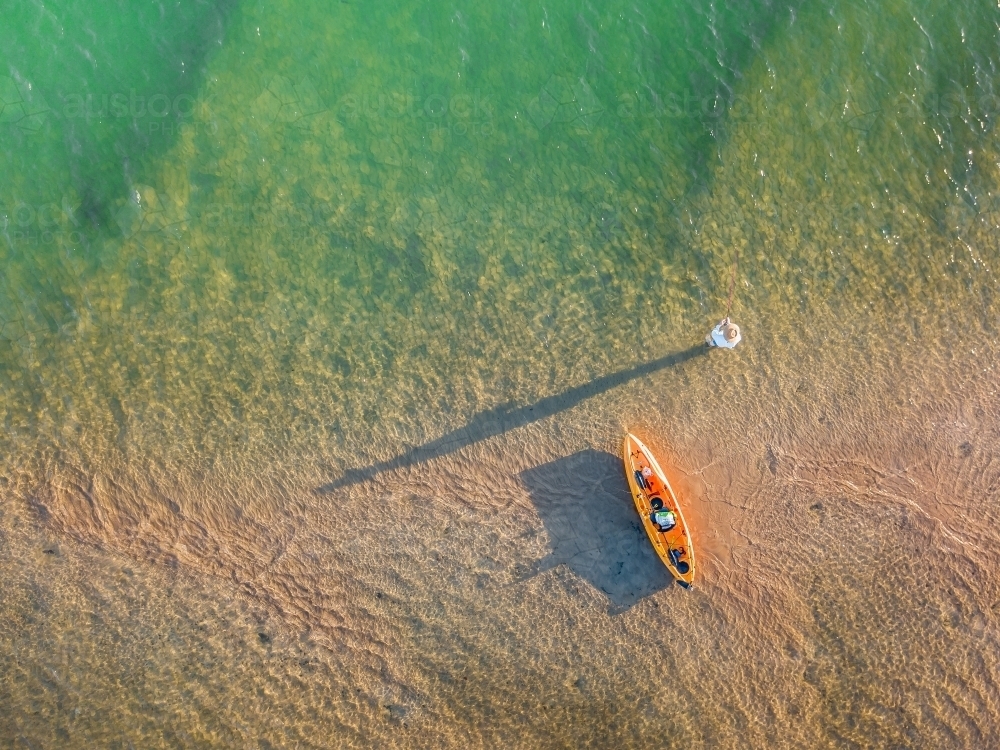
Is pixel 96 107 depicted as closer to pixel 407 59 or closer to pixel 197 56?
pixel 197 56

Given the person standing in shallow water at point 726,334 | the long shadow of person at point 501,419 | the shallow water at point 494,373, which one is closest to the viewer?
the person standing in shallow water at point 726,334

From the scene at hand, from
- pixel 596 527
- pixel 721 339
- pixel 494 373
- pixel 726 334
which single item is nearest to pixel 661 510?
pixel 596 527

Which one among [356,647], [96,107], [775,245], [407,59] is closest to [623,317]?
[775,245]

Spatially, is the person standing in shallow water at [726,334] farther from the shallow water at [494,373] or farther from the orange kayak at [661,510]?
the orange kayak at [661,510]

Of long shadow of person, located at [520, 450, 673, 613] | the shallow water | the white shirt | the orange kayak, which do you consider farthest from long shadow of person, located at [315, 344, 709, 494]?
the orange kayak

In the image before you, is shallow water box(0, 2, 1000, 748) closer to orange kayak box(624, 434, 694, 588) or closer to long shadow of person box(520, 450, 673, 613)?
long shadow of person box(520, 450, 673, 613)

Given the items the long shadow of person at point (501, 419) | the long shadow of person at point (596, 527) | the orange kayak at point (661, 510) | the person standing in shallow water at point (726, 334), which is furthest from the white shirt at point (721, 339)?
the long shadow of person at point (596, 527)

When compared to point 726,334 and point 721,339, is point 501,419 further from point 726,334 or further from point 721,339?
point 726,334
